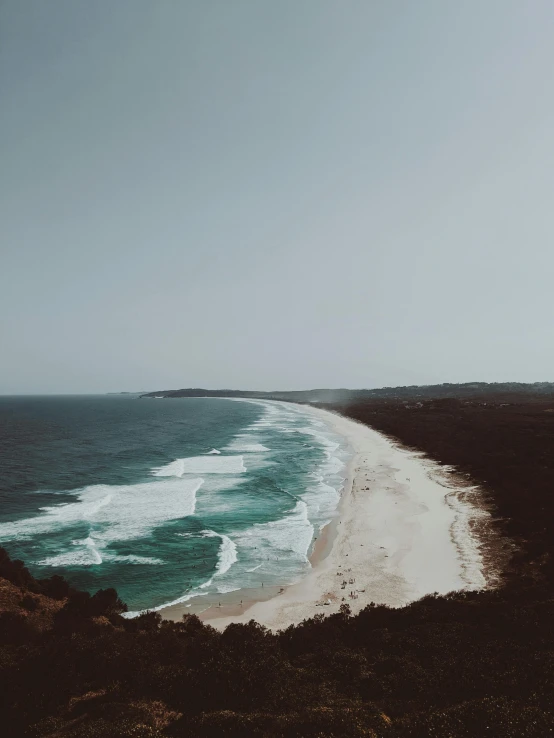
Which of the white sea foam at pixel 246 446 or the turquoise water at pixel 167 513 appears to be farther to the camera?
the white sea foam at pixel 246 446

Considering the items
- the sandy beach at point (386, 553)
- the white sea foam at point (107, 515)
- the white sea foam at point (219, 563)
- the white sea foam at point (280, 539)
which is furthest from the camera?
the white sea foam at point (107, 515)

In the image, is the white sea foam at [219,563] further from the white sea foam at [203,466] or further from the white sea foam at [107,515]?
the white sea foam at [203,466]

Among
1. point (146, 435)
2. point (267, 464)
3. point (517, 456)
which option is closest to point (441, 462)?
point (517, 456)

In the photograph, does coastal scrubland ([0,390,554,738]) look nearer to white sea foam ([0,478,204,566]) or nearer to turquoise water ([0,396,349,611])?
turquoise water ([0,396,349,611])

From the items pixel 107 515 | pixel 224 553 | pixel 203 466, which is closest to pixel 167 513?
pixel 107 515

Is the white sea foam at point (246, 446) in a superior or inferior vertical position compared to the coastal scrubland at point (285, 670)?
inferior

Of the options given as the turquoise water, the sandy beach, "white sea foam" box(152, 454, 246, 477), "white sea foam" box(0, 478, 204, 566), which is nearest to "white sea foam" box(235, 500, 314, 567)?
the turquoise water

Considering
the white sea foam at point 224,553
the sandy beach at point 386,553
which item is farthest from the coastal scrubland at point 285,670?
the white sea foam at point 224,553
